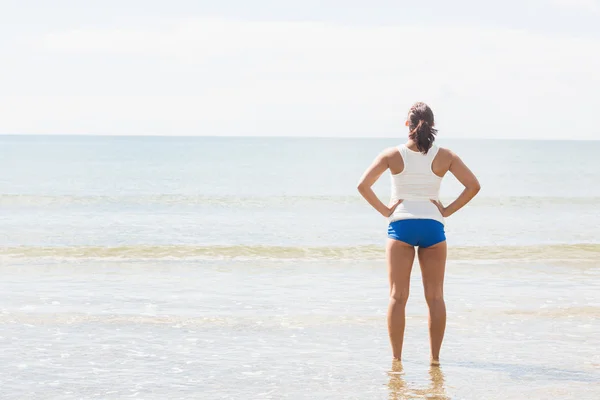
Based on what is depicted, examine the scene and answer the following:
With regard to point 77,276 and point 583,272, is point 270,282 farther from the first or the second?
point 583,272

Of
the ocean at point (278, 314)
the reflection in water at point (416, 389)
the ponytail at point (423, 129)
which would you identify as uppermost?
the ponytail at point (423, 129)

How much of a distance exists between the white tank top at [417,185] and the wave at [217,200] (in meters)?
24.9

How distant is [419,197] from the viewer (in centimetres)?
637

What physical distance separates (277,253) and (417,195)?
9.96 meters

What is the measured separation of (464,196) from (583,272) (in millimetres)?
7539

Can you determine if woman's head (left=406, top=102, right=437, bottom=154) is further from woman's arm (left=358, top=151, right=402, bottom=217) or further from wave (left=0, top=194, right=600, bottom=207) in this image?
wave (left=0, top=194, right=600, bottom=207)

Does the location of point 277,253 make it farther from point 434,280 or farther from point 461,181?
point 461,181

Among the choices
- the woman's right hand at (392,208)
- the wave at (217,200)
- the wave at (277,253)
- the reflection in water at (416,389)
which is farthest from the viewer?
the wave at (217,200)

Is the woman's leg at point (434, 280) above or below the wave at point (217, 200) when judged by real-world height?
below

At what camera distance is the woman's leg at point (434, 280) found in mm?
6461

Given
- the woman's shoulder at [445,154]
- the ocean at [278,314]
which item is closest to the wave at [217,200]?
the ocean at [278,314]

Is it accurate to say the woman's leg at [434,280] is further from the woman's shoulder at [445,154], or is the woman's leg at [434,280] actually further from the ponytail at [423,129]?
the ponytail at [423,129]

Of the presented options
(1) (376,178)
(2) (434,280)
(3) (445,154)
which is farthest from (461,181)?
(2) (434,280)

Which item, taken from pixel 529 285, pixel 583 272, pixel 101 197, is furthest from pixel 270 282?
pixel 101 197
